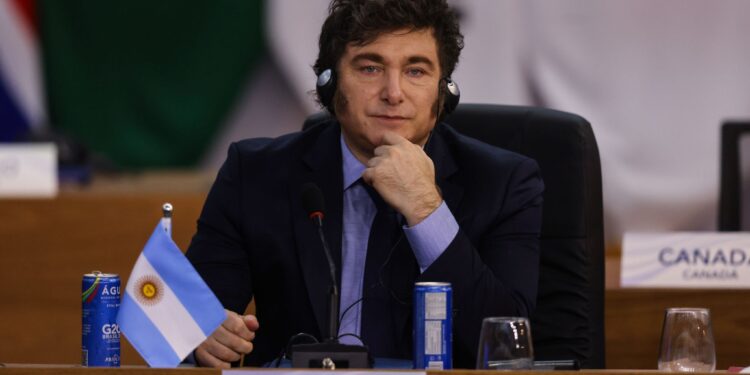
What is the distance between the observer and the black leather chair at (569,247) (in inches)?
101

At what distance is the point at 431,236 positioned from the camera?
223 cm

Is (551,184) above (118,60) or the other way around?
the other way around

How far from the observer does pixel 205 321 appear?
195cm

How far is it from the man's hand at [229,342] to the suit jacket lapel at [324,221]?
0.85 ft

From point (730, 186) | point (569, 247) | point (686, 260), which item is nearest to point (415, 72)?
point (569, 247)

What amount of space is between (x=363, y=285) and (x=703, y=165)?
2803mm

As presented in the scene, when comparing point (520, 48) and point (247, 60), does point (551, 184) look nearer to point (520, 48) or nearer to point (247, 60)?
point (520, 48)

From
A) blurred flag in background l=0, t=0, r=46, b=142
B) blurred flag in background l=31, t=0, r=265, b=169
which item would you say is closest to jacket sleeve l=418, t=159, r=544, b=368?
blurred flag in background l=31, t=0, r=265, b=169

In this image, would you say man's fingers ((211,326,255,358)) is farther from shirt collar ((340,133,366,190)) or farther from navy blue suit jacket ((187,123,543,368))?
shirt collar ((340,133,366,190))

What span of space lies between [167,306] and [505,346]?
1.66 ft

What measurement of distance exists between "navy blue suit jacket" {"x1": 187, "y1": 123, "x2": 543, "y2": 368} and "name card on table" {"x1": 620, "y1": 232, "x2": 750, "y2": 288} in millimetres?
632

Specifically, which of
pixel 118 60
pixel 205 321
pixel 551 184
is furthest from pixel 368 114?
pixel 118 60

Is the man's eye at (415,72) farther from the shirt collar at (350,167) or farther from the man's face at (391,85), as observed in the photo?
the shirt collar at (350,167)

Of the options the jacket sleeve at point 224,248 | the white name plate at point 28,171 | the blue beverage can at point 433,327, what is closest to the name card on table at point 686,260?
the jacket sleeve at point 224,248
